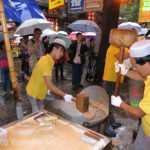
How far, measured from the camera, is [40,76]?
2680 millimetres

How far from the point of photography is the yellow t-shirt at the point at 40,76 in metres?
2.49

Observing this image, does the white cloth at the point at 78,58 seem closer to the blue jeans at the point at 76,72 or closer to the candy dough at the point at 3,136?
the blue jeans at the point at 76,72

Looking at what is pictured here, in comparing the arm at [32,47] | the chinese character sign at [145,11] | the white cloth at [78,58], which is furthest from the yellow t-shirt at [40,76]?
the chinese character sign at [145,11]

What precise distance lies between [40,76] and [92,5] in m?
5.64

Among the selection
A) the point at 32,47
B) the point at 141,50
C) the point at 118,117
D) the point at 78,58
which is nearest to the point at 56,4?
the point at 78,58

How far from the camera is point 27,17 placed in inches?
101

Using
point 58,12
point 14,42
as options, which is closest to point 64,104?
point 14,42

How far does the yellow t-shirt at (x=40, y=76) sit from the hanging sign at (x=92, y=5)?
5.25m

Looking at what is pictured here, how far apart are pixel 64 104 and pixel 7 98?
123 inches

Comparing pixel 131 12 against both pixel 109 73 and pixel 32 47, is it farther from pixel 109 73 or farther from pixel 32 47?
pixel 109 73

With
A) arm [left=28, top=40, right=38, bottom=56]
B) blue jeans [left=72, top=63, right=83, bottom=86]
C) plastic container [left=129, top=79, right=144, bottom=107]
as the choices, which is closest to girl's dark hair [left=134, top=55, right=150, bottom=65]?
plastic container [left=129, top=79, right=144, bottom=107]

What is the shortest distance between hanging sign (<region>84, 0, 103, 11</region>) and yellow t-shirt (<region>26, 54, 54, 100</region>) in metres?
5.25

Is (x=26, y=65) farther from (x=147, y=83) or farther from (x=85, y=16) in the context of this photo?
(x=85, y=16)

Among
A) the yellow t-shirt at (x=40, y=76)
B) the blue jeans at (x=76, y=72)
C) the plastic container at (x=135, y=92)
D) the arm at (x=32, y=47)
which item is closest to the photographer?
the yellow t-shirt at (x=40, y=76)
